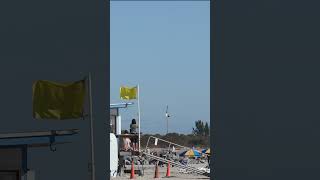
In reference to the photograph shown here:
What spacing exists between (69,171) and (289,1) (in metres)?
7.47

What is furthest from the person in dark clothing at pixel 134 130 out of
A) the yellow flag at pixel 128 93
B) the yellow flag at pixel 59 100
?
the yellow flag at pixel 59 100

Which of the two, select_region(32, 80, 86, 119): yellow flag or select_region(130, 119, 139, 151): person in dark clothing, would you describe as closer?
select_region(32, 80, 86, 119): yellow flag

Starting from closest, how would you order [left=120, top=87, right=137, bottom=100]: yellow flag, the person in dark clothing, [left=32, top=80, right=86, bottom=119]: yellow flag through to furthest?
[left=32, top=80, right=86, bottom=119]: yellow flag, the person in dark clothing, [left=120, top=87, right=137, bottom=100]: yellow flag

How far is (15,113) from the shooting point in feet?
65.6

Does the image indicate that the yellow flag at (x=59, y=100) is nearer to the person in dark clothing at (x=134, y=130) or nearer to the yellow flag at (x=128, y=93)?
the person in dark clothing at (x=134, y=130)

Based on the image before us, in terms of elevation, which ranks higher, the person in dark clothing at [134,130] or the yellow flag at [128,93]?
the yellow flag at [128,93]

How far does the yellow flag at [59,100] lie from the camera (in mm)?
17156

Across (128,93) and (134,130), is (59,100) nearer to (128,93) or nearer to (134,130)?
(134,130)

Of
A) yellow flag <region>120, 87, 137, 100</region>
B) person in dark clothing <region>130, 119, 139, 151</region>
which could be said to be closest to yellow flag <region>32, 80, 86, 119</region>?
person in dark clothing <region>130, 119, 139, 151</region>

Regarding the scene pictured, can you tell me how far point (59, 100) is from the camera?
1739 centimetres

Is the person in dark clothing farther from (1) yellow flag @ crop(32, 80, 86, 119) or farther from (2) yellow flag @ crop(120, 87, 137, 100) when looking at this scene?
(1) yellow flag @ crop(32, 80, 86, 119)

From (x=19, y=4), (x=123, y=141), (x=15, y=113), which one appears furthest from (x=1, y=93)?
(x=123, y=141)

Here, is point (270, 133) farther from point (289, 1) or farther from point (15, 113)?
point (15, 113)

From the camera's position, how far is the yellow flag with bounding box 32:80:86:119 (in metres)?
17.2
